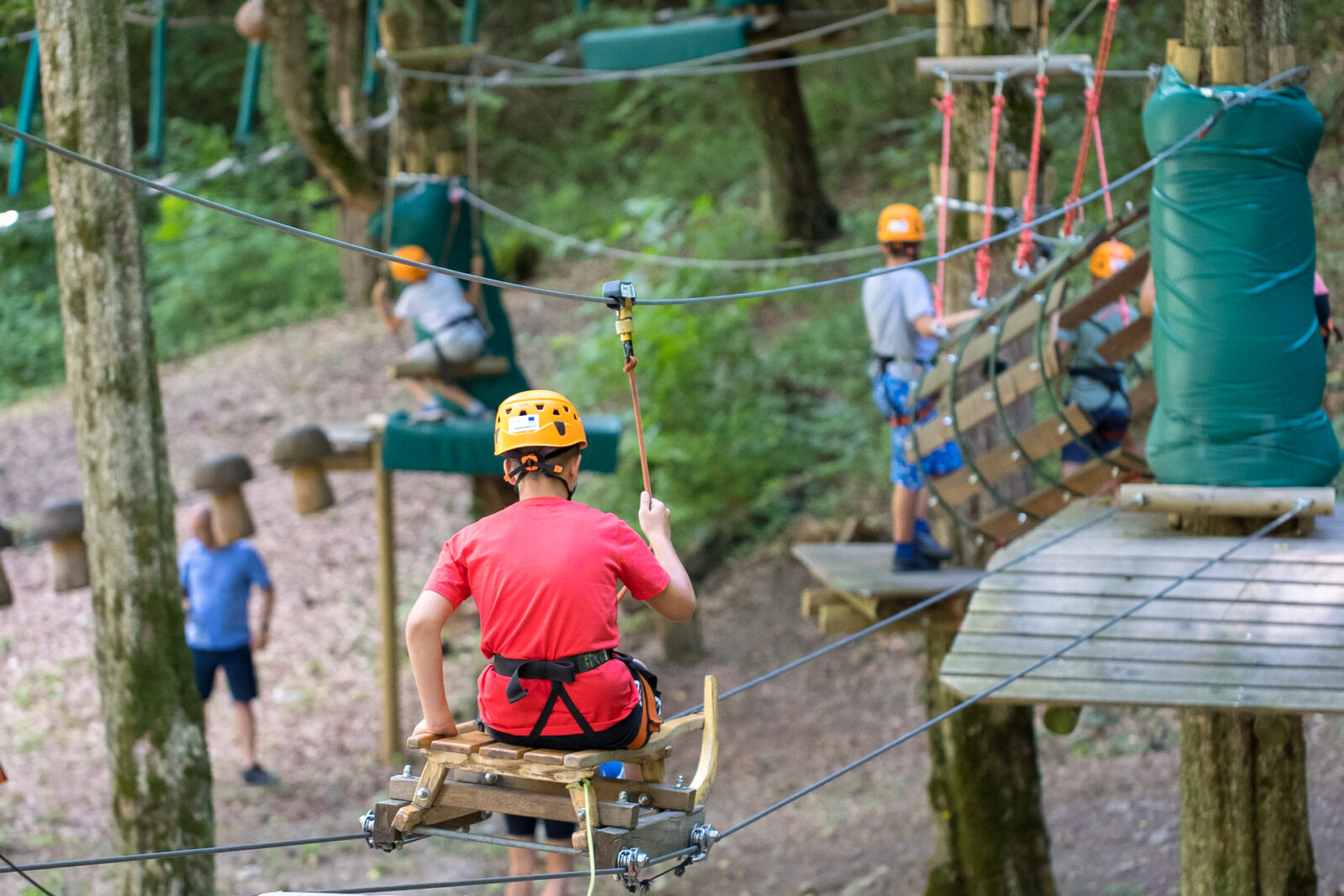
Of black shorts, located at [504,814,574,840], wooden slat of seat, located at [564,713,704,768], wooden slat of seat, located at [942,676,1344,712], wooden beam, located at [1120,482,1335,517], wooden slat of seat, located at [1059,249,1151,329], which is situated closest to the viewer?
wooden slat of seat, located at [564,713,704,768]

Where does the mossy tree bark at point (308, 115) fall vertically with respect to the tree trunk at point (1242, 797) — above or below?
above

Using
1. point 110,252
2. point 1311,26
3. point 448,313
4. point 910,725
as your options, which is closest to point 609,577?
point 110,252

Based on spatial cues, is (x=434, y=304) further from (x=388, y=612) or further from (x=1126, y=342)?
(x=1126, y=342)

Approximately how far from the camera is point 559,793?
3273mm

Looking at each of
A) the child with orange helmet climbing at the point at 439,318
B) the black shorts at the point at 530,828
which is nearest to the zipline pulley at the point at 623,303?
the black shorts at the point at 530,828

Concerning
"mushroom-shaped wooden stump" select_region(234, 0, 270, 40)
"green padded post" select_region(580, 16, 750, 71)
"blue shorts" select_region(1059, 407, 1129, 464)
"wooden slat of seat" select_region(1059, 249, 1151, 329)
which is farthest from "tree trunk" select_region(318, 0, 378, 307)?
"wooden slat of seat" select_region(1059, 249, 1151, 329)

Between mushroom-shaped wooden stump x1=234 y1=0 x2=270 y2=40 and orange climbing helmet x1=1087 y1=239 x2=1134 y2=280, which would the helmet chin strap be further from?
mushroom-shaped wooden stump x1=234 y1=0 x2=270 y2=40

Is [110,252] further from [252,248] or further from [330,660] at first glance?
[252,248]

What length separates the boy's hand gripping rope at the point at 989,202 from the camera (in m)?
5.92

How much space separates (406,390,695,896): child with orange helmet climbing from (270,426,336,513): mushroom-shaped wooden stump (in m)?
5.32

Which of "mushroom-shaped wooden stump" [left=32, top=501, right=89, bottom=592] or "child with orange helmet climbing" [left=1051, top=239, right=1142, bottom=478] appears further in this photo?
"mushroom-shaped wooden stump" [left=32, top=501, right=89, bottom=592]

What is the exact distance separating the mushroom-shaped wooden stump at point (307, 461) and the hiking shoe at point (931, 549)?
4.08 meters

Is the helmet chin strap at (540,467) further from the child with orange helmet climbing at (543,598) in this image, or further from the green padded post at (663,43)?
the green padded post at (663,43)

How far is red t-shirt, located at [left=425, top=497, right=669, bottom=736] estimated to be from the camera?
10.2ft
